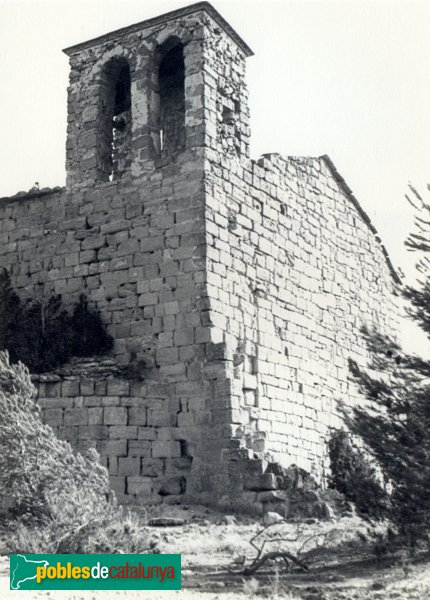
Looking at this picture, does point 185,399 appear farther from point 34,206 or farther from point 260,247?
→ point 34,206

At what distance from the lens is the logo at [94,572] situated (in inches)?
260

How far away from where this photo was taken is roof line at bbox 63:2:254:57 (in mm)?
13913

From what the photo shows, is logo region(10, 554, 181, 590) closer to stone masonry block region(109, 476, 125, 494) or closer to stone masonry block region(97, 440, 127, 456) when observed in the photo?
stone masonry block region(109, 476, 125, 494)

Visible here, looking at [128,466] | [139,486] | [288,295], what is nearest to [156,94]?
[288,295]

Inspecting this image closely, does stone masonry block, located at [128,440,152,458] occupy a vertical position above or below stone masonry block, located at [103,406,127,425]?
below

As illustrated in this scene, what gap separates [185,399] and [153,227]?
286cm

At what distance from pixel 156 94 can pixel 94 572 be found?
9453mm

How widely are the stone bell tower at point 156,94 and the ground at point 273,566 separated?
586 centimetres

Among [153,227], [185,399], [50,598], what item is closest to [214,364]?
[185,399]

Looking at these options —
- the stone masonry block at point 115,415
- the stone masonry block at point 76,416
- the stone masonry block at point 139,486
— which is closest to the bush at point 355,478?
the stone masonry block at point 139,486

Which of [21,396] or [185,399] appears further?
[185,399]

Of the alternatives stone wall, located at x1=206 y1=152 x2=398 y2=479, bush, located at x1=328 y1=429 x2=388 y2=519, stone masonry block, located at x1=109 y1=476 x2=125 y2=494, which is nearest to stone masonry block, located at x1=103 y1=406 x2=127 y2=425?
stone masonry block, located at x1=109 y1=476 x2=125 y2=494

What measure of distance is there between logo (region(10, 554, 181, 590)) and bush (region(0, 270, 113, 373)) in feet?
20.0

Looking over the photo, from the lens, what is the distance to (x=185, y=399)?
39.9 feet
